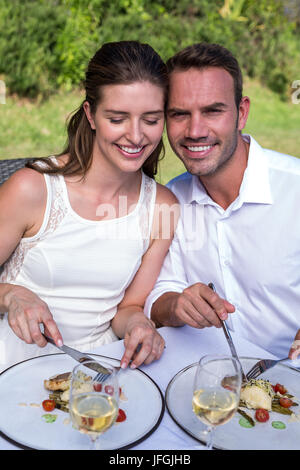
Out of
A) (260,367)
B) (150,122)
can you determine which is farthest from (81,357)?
(150,122)

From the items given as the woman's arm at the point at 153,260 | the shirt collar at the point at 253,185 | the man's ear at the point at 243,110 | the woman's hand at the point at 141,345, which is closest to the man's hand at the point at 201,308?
the woman's hand at the point at 141,345

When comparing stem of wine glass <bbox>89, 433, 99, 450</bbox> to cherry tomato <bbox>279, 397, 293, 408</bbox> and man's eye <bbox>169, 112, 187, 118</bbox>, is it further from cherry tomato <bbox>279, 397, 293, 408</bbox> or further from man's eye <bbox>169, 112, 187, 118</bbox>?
man's eye <bbox>169, 112, 187, 118</bbox>

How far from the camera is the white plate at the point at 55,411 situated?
1.28 meters

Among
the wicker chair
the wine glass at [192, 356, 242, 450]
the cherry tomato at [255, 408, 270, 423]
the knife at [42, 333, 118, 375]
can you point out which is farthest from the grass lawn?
the wine glass at [192, 356, 242, 450]

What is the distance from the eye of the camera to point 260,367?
5.30 feet

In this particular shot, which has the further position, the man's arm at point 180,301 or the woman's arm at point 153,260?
the woman's arm at point 153,260

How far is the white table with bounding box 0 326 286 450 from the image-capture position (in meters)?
1.33

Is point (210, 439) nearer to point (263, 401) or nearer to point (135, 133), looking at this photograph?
point (263, 401)

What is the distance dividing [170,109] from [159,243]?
60 centimetres

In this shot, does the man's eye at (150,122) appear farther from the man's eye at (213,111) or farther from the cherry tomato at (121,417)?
the cherry tomato at (121,417)

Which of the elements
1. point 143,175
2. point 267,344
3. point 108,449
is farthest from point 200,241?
point 108,449

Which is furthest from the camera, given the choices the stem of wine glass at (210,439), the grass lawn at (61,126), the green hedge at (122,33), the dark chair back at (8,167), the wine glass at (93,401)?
the green hedge at (122,33)

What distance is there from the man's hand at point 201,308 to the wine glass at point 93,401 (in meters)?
0.61

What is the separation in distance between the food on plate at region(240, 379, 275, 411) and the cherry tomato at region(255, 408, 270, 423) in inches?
1.2
